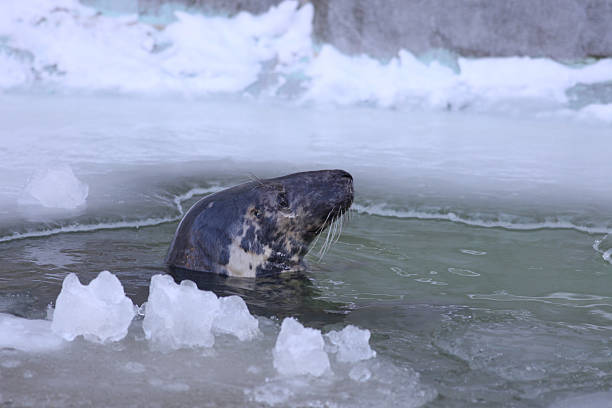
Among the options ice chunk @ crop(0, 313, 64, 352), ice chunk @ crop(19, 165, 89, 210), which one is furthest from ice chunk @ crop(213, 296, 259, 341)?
ice chunk @ crop(19, 165, 89, 210)

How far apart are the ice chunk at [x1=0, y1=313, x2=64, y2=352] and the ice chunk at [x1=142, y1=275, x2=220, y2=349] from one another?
0.98 feet

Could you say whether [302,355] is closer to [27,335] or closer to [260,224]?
[27,335]

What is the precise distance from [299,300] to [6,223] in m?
1.94

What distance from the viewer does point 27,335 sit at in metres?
2.60

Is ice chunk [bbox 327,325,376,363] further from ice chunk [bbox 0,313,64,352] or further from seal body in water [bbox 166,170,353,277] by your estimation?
seal body in water [bbox 166,170,353,277]

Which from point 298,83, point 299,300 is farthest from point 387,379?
point 298,83

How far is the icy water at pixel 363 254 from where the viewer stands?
2.33 meters

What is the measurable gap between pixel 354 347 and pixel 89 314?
0.85 metres

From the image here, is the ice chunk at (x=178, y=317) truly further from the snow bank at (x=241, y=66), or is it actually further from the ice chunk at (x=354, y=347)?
the snow bank at (x=241, y=66)

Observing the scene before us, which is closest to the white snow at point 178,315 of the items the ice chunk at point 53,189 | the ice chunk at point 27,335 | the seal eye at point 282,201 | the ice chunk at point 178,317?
the ice chunk at point 178,317

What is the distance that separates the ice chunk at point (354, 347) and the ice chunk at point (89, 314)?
0.70 m

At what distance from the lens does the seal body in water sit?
3826 mm

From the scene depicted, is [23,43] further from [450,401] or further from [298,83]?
[450,401]

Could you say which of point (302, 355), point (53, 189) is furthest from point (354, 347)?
point (53, 189)
